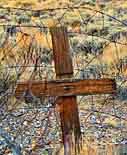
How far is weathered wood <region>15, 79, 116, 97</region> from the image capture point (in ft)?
10.6

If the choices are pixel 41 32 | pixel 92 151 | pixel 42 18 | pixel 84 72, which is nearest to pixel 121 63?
pixel 84 72

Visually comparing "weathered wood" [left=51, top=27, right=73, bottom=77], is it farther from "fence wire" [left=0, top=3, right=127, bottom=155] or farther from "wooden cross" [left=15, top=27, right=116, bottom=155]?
"fence wire" [left=0, top=3, right=127, bottom=155]

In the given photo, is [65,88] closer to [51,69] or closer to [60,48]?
[60,48]

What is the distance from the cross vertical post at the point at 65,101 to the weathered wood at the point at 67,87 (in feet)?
0.08

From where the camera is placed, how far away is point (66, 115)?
3.21m

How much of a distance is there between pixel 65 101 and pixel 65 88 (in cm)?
7

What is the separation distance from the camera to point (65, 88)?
128 inches

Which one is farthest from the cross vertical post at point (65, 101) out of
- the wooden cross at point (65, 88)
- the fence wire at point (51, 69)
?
the fence wire at point (51, 69)

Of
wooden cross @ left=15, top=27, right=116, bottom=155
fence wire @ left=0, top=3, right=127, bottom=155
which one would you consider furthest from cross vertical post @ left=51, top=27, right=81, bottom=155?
fence wire @ left=0, top=3, right=127, bottom=155

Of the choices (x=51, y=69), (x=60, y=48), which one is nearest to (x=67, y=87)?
(x=60, y=48)

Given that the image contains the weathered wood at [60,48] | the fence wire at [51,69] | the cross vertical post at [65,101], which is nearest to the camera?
the cross vertical post at [65,101]

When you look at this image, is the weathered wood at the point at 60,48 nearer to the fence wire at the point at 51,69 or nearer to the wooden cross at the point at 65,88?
the wooden cross at the point at 65,88

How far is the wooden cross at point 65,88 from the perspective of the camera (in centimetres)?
320

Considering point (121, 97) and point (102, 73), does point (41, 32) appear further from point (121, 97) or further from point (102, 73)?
point (121, 97)
